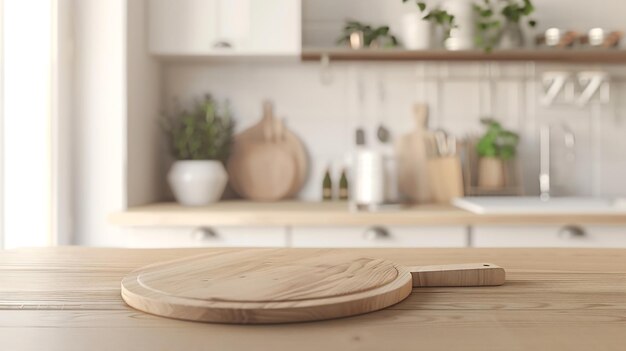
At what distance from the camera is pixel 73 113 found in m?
2.41

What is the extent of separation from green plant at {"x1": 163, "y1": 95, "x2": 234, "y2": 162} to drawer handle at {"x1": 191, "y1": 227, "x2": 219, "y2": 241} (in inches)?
19.1

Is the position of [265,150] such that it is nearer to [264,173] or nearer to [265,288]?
[264,173]

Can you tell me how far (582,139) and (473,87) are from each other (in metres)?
0.51

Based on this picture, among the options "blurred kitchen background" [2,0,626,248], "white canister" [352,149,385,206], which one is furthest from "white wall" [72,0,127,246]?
"white canister" [352,149,385,206]

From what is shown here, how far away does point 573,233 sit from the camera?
7.38 ft

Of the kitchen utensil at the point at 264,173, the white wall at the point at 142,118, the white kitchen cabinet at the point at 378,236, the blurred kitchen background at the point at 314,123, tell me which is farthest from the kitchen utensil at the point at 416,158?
the white wall at the point at 142,118

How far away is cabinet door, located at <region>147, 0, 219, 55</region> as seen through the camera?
102 inches

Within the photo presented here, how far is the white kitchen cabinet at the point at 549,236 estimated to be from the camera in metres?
2.24

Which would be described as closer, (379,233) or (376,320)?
(376,320)

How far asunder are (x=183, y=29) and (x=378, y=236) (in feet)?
3.52

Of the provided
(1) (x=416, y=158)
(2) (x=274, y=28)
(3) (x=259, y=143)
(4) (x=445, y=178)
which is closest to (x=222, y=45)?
(2) (x=274, y=28)

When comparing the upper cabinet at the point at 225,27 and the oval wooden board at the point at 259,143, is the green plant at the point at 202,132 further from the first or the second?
the upper cabinet at the point at 225,27

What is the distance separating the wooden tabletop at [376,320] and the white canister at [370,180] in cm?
155

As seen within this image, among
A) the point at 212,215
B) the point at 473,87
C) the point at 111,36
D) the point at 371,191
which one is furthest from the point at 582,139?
the point at 111,36
